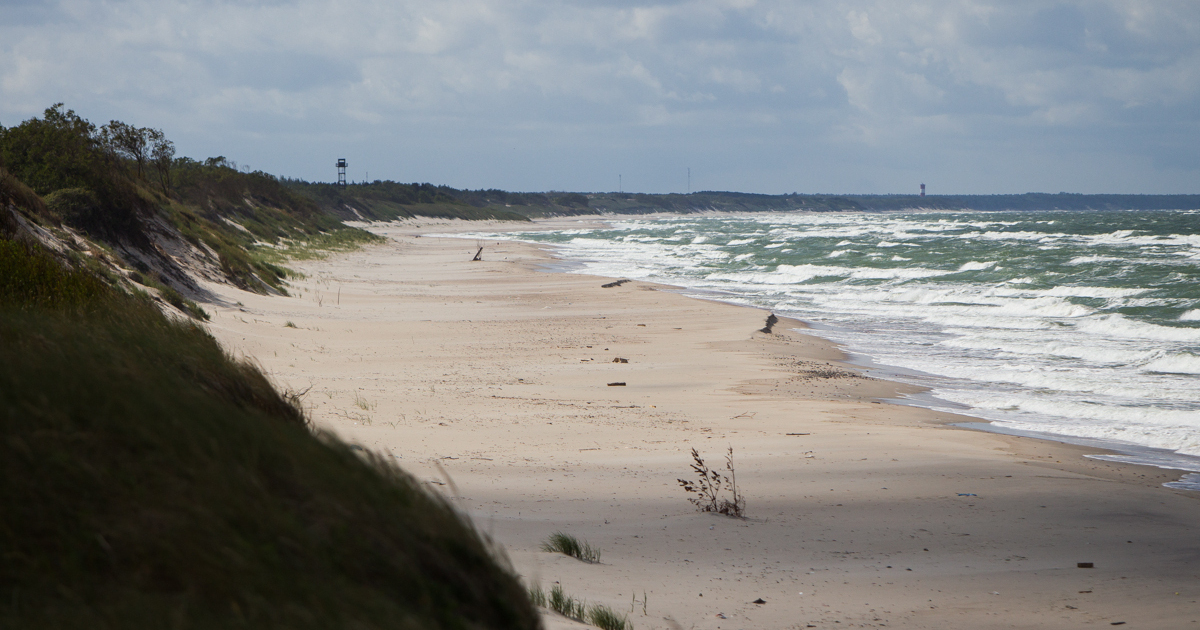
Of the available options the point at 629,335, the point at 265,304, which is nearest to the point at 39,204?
the point at 265,304

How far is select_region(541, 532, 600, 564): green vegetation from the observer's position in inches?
206

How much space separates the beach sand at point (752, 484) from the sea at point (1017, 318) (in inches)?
57.0

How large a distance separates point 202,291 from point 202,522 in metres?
16.7

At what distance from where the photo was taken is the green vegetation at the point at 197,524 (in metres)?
2.08

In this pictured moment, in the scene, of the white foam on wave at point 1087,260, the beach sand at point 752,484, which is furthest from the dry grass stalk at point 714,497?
the white foam on wave at point 1087,260

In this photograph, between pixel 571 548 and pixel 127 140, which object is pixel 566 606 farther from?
pixel 127 140

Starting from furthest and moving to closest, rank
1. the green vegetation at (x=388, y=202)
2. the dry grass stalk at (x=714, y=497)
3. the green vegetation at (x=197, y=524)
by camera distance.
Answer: the green vegetation at (x=388, y=202) → the dry grass stalk at (x=714, y=497) → the green vegetation at (x=197, y=524)

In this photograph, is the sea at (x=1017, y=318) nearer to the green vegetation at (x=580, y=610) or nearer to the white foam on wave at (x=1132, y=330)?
the white foam on wave at (x=1132, y=330)

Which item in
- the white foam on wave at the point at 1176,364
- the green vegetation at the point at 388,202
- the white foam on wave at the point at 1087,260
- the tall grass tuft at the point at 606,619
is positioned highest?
the green vegetation at the point at 388,202

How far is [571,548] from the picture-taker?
5258mm

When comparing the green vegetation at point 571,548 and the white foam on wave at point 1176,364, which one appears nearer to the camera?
the green vegetation at point 571,548

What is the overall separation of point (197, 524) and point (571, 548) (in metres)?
3.27

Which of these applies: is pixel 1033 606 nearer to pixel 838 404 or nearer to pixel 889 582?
pixel 889 582

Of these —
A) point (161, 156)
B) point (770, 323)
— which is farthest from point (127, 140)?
point (770, 323)
